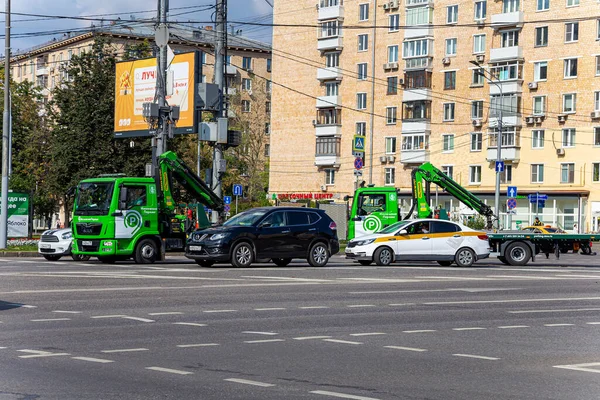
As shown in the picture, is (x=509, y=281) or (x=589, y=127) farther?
(x=589, y=127)

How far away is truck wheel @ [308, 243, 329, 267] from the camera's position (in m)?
30.2

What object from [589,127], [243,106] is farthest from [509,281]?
[243,106]

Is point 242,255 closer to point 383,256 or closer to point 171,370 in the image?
point 383,256

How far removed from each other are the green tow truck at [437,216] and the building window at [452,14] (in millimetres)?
40163

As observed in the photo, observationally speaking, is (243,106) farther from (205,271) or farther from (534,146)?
(205,271)

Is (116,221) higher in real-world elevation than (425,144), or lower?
lower

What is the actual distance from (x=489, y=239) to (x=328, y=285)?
1364cm

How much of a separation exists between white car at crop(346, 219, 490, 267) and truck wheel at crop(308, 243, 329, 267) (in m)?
1.85

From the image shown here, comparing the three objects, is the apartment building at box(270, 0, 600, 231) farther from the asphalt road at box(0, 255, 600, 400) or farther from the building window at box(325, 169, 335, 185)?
the asphalt road at box(0, 255, 600, 400)

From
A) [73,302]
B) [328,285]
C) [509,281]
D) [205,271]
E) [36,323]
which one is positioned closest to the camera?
[36,323]

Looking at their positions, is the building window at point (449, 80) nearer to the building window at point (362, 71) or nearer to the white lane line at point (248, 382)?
the building window at point (362, 71)

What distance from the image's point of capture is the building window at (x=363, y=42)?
86750 mm

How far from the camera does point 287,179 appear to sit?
93.4m

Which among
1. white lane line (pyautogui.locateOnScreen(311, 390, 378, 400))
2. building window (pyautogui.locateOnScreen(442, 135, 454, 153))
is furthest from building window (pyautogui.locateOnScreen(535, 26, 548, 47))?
white lane line (pyautogui.locateOnScreen(311, 390, 378, 400))
